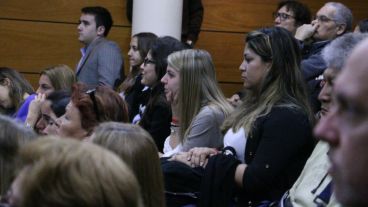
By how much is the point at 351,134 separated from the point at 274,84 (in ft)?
7.80

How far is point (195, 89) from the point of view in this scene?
4.06 meters

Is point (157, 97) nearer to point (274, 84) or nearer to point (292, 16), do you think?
point (274, 84)

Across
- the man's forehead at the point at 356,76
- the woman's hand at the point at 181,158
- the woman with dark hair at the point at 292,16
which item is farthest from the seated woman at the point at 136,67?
the man's forehead at the point at 356,76

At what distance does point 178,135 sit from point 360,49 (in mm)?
2901

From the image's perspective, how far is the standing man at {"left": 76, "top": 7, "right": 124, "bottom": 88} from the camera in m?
6.30

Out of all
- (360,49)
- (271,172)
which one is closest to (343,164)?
(360,49)

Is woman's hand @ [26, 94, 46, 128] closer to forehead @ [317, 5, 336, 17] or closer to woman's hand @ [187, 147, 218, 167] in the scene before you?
woman's hand @ [187, 147, 218, 167]

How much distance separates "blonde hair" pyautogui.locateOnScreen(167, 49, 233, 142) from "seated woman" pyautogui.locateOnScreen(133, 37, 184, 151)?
430 millimetres

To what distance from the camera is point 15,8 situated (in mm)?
7605

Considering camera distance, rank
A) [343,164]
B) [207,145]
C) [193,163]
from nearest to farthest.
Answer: [343,164], [193,163], [207,145]

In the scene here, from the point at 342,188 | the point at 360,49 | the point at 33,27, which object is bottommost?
the point at 33,27

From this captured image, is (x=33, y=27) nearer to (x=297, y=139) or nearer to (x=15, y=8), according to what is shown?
(x=15, y=8)

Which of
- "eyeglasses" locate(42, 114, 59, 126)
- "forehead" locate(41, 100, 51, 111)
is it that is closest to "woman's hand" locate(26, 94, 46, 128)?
"eyeglasses" locate(42, 114, 59, 126)

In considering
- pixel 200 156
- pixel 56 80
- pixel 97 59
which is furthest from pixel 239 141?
pixel 97 59
